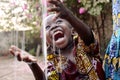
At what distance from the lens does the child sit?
1.63 meters

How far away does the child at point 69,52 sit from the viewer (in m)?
1.63

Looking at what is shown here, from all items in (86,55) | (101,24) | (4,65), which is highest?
(86,55)

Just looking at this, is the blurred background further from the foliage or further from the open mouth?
the open mouth

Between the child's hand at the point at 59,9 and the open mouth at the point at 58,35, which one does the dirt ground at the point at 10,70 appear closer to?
the open mouth at the point at 58,35

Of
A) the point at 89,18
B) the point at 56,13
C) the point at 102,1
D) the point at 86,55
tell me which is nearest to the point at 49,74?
the point at 86,55

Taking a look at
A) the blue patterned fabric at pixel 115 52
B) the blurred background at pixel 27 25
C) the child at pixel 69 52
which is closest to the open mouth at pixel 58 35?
the child at pixel 69 52

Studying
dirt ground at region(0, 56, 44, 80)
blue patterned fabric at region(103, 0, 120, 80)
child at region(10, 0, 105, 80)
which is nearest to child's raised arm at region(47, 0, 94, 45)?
child at region(10, 0, 105, 80)

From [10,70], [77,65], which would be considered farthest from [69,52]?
[10,70]

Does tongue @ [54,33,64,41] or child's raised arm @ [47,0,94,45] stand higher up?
child's raised arm @ [47,0,94,45]

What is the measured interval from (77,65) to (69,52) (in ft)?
0.23

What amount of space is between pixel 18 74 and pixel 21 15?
1.75 feet

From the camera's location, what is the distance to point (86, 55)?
65.9 inches

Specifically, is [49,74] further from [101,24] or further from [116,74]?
[101,24]

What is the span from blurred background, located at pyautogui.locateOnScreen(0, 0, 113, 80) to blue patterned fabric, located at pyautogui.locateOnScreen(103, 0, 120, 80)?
1.23 meters
